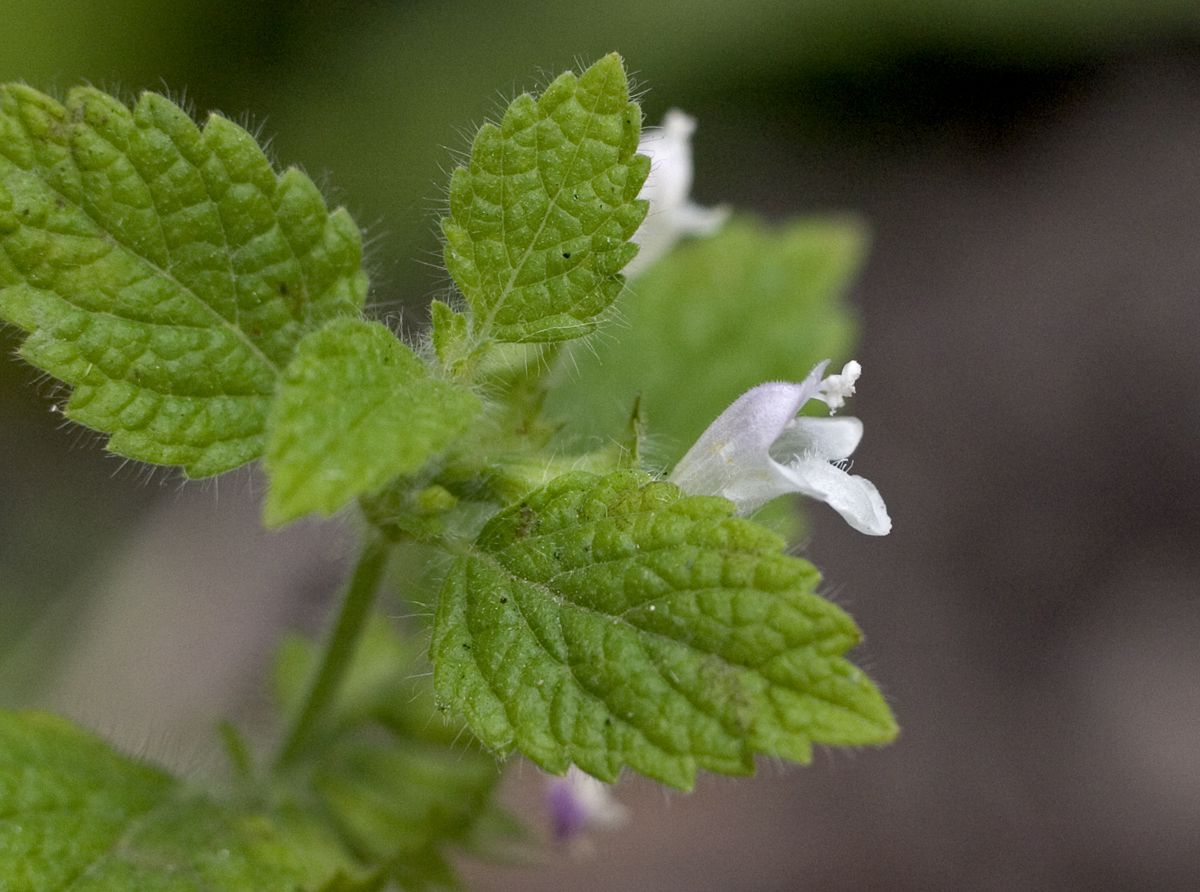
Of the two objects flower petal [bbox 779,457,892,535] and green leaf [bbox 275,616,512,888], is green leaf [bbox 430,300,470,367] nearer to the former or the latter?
flower petal [bbox 779,457,892,535]

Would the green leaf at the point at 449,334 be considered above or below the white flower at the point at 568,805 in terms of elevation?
above

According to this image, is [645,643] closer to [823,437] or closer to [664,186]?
[823,437]

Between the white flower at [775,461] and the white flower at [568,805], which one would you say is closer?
the white flower at [775,461]

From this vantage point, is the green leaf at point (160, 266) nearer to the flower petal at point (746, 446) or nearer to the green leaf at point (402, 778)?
the flower petal at point (746, 446)

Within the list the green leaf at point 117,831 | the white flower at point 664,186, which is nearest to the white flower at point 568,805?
the green leaf at point 117,831

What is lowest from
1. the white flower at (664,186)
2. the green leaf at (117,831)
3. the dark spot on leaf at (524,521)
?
the green leaf at (117,831)

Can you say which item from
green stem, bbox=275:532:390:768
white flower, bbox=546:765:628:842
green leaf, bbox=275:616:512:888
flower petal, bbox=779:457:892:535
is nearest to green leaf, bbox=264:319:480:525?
green stem, bbox=275:532:390:768

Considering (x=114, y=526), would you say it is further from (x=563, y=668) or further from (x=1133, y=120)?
(x=1133, y=120)
